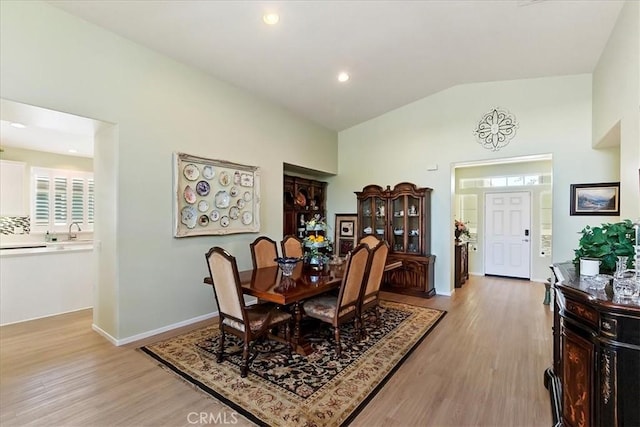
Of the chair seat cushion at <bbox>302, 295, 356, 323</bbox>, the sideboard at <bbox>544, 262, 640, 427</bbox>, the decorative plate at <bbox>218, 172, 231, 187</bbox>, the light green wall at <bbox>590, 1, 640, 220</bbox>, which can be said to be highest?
the light green wall at <bbox>590, 1, 640, 220</bbox>

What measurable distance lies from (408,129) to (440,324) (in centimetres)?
353

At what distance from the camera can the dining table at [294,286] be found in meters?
2.56

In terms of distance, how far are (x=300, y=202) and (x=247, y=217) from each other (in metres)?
1.85

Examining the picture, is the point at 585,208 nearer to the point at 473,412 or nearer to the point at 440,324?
the point at 440,324

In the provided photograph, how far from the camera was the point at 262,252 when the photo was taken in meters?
3.92

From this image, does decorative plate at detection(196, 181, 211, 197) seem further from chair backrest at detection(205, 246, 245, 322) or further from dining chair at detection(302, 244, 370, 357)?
dining chair at detection(302, 244, 370, 357)

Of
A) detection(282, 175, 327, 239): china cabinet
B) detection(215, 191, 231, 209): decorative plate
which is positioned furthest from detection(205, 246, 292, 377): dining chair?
detection(282, 175, 327, 239): china cabinet

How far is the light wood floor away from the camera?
6.82 ft

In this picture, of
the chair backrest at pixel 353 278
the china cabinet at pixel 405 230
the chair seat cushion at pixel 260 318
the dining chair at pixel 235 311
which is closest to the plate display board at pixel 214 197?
the dining chair at pixel 235 311

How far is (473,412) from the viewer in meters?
2.13

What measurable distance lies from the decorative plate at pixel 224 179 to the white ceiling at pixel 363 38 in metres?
1.30

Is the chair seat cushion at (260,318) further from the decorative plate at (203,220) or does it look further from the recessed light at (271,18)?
the recessed light at (271,18)

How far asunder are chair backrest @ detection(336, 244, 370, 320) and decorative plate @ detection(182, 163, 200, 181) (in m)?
2.24

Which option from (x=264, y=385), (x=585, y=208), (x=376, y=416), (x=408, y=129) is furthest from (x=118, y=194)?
(x=585, y=208)
